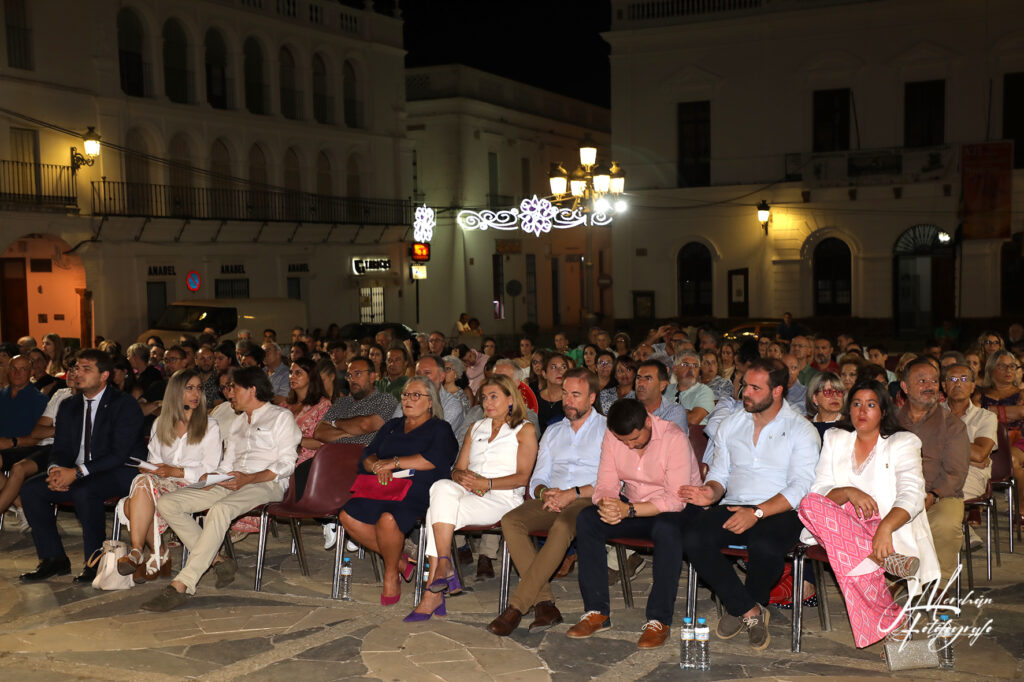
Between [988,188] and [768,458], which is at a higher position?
[988,188]

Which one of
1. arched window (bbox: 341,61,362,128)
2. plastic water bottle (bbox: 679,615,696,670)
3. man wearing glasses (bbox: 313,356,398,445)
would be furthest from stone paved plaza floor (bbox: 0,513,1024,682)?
arched window (bbox: 341,61,362,128)

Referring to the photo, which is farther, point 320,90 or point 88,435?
point 320,90

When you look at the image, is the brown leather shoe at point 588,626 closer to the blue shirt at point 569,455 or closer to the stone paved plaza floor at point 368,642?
the stone paved plaza floor at point 368,642

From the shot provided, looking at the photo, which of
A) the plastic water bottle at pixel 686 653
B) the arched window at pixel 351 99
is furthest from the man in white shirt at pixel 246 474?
the arched window at pixel 351 99

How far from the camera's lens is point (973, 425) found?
7.61 metres

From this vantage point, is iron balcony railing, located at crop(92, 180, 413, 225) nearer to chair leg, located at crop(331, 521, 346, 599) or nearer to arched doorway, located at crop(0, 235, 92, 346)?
arched doorway, located at crop(0, 235, 92, 346)

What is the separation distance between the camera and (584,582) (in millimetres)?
6477

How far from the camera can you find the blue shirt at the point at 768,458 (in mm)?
6328

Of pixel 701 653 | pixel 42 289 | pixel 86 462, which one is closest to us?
pixel 701 653

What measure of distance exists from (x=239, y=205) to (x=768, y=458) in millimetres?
25559

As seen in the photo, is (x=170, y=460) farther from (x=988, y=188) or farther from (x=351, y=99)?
(x=351, y=99)

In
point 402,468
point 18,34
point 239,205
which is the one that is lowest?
point 402,468

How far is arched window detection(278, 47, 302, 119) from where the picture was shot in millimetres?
31641

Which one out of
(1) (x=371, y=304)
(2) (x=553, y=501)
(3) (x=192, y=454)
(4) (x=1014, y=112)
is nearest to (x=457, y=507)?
(2) (x=553, y=501)
